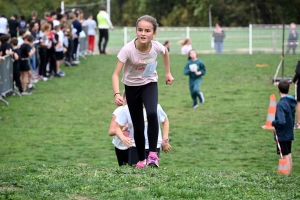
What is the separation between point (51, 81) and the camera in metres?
25.2

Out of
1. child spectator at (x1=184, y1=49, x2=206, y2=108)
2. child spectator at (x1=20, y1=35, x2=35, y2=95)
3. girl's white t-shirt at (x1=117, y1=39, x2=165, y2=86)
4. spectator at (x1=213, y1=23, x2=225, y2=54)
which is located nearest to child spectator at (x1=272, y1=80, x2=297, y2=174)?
girl's white t-shirt at (x1=117, y1=39, x2=165, y2=86)

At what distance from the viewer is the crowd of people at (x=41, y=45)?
20.9m

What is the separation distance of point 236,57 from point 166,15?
25974 millimetres

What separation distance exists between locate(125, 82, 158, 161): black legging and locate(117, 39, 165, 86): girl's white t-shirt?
0.07m

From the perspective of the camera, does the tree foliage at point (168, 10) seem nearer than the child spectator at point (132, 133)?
No

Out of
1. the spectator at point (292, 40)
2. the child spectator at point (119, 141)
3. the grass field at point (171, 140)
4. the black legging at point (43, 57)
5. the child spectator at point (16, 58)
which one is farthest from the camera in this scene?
the spectator at point (292, 40)

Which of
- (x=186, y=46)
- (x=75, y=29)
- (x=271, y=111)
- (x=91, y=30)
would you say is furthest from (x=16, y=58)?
(x=186, y=46)

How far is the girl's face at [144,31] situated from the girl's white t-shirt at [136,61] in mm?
175

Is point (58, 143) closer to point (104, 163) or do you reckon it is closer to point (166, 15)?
point (104, 163)

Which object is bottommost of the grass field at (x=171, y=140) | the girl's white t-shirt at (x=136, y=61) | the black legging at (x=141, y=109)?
the grass field at (x=171, y=140)

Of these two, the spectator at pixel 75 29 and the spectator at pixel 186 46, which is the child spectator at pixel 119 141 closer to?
the spectator at pixel 75 29

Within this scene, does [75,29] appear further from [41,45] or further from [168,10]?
[168,10]

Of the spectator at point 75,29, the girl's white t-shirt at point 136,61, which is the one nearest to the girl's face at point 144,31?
the girl's white t-shirt at point 136,61

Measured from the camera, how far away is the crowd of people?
68.5 ft
